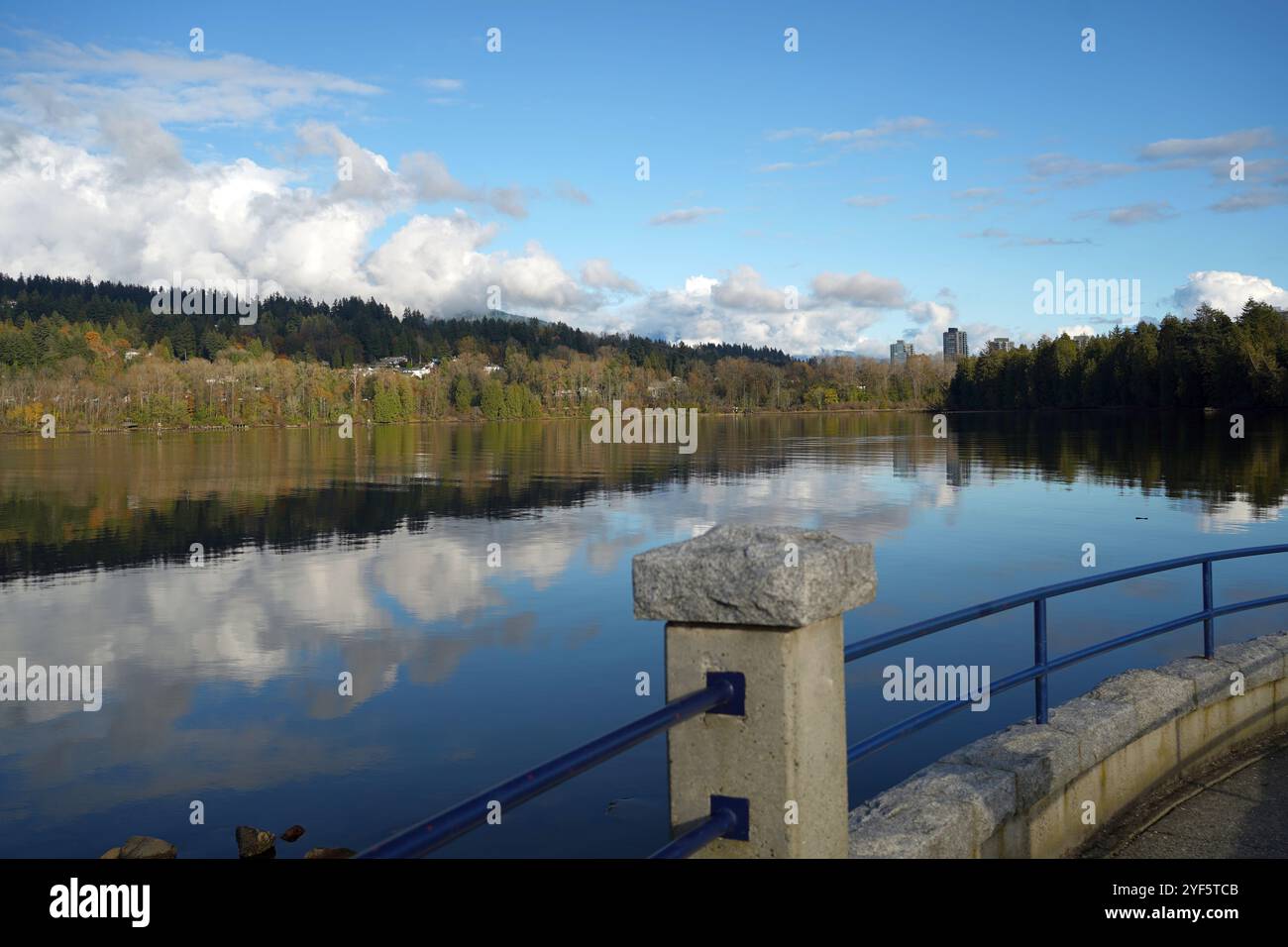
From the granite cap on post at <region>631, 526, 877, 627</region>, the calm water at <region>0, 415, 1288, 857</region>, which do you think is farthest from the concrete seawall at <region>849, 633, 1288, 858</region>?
the calm water at <region>0, 415, 1288, 857</region>

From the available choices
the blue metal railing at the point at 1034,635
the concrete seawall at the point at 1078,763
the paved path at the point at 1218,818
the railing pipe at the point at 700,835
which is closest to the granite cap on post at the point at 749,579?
the railing pipe at the point at 700,835

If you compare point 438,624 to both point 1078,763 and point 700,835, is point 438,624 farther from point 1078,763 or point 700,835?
point 700,835

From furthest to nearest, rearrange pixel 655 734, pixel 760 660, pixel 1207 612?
pixel 1207 612, pixel 760 660, pixel 655 734

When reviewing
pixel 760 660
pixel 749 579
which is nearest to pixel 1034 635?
pixel 760 660

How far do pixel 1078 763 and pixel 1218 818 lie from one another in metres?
0.87

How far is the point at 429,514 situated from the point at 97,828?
28720mm

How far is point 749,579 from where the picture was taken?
3.40 meters

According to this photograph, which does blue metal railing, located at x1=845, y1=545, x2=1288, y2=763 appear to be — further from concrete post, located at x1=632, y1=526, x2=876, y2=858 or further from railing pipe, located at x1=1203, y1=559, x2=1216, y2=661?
concrete post, located at x1=632, y1=526, x2=876, y2=858

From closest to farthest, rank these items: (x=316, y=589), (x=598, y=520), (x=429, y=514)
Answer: (x=316, y=589), (x=598, y=520), (x=429, y=514)

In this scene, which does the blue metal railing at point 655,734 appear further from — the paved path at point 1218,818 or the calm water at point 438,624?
the calm water at point 438,624

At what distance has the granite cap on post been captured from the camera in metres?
3.39
